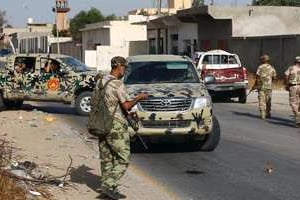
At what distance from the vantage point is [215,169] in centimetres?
1040

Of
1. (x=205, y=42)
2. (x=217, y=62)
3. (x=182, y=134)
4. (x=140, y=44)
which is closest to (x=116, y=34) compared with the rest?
(x=140, y=44)

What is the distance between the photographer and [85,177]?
9.52m

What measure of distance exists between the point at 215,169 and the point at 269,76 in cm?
815

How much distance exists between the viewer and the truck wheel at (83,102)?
19.4 meters

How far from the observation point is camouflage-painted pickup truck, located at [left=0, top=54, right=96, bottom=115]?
19.5 m

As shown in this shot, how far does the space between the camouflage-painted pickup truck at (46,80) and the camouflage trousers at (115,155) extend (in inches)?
460

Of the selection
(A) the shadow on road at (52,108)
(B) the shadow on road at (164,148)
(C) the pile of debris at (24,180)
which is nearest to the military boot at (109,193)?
(C) the pile of debris at (24,180)

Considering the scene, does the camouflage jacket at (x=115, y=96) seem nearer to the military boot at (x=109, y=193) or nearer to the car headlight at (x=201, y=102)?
the military boot at (x=109, y=193)

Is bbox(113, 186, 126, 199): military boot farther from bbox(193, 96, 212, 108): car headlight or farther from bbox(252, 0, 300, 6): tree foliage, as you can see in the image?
bbox(252, 0, 300, 6): tree foliage

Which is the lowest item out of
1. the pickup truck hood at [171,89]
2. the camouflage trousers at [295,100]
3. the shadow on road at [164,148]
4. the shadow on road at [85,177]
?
the shadow on road at [164,148]

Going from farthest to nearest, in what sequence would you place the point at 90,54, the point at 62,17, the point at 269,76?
the point at 62,17
the point at 90,54
the point at 269,76

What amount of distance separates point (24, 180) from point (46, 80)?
1133 centimetres

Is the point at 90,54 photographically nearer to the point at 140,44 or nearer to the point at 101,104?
the point at 140,44

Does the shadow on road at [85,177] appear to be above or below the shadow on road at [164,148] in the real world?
above
